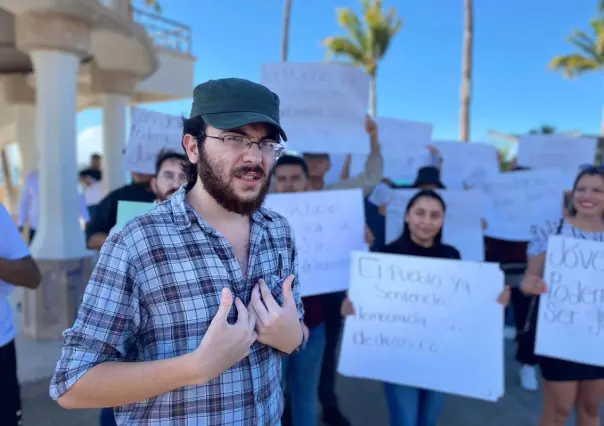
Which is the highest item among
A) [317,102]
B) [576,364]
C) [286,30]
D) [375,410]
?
[286,30]

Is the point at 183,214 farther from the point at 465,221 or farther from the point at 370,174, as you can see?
the point at 465,221

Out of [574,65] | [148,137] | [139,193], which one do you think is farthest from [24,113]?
[574,65]

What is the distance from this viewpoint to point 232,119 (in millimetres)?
1172

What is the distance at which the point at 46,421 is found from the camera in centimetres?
313

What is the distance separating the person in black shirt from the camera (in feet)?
8.18

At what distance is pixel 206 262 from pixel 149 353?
0.27 metres

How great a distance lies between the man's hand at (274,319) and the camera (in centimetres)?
116

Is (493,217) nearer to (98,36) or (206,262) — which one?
(206,262)

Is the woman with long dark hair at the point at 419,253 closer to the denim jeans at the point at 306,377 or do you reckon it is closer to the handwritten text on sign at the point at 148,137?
the denim jeans at the point at 306,377

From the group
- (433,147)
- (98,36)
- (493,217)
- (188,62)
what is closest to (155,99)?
(188,62)

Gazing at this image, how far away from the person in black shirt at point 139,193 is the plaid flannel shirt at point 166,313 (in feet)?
4.21

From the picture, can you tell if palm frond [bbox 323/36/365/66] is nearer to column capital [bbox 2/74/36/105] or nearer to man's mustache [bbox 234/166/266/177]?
column capital [bbox 2/74/36/105]

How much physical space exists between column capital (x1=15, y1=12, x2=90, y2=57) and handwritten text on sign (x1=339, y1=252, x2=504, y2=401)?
3.98 m

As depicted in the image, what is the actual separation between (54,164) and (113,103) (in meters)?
2.69
